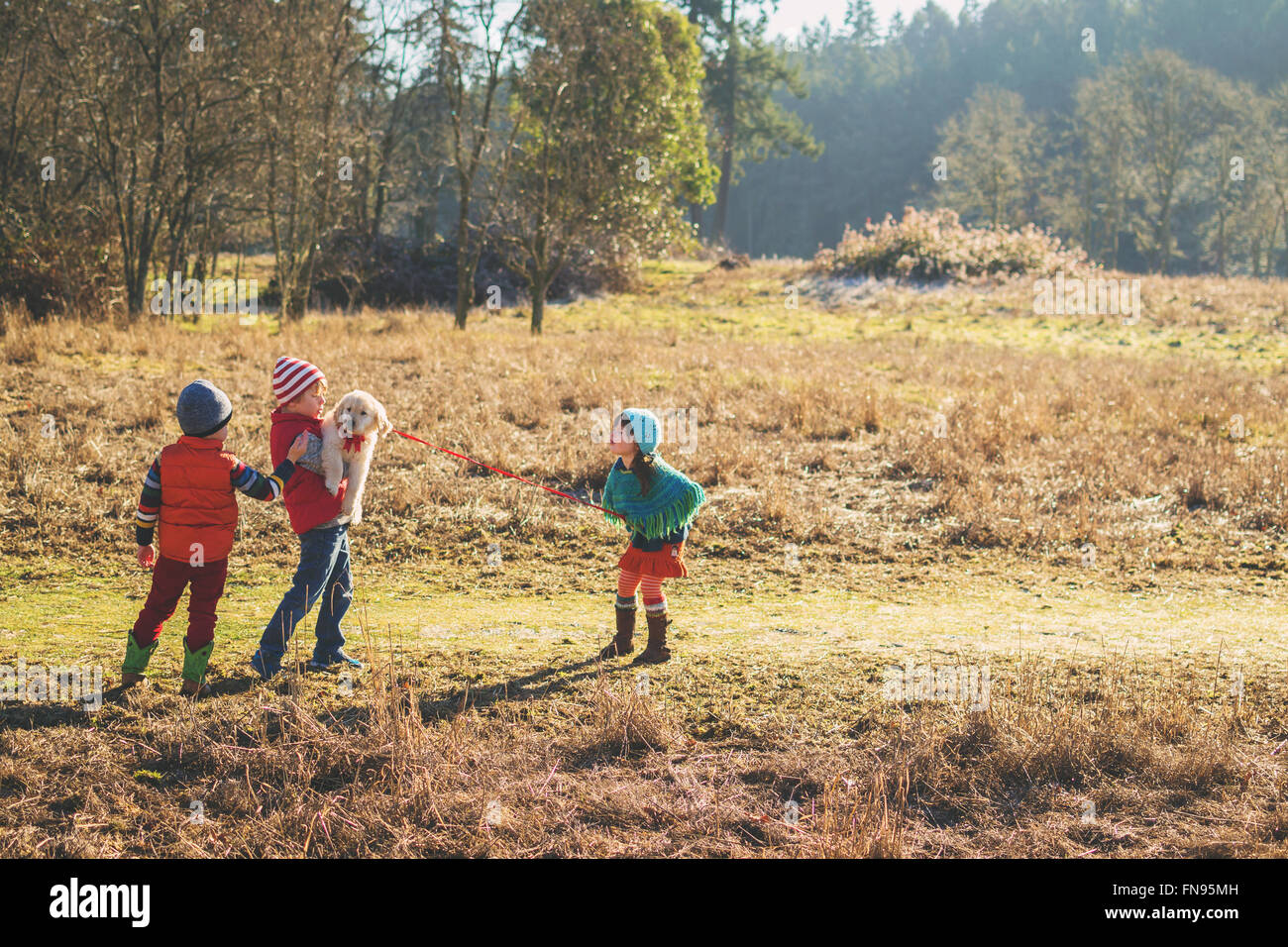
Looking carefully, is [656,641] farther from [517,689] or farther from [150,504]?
[150,504]

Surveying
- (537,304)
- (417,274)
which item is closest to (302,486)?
(537,304)

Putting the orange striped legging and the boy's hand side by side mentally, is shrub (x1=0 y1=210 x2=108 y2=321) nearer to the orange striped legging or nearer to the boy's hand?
the boy's hand

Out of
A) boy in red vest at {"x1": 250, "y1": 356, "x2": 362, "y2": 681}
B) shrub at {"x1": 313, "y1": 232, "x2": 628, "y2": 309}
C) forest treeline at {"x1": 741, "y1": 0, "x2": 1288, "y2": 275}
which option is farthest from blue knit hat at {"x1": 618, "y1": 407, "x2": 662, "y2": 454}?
forest treeline at {"x1": 741, "y1": 0, "x2": 1288, "y2": 275}

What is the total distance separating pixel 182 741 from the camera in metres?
4.35

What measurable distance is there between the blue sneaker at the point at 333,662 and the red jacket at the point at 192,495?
860 mm

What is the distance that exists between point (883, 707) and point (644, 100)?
2536cm

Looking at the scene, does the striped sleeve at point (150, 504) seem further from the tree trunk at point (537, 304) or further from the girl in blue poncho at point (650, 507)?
the tree trunk at point (537, 304)

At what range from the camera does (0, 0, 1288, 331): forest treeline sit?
50.1ft

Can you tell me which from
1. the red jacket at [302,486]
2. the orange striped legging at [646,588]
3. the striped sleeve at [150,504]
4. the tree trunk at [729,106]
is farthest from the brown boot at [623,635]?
the tree trunk at [729,106]

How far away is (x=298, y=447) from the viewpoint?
4.80m

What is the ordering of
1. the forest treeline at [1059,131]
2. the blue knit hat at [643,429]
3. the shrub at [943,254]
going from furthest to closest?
1. the forest treeline at [1059,131]
2. the shrub at [943,254]
3. the blue knit hat at [643,429]

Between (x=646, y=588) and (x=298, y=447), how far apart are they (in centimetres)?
203

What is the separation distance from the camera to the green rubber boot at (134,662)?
4.81m

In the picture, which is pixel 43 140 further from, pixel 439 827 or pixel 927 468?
pixel 439 827
